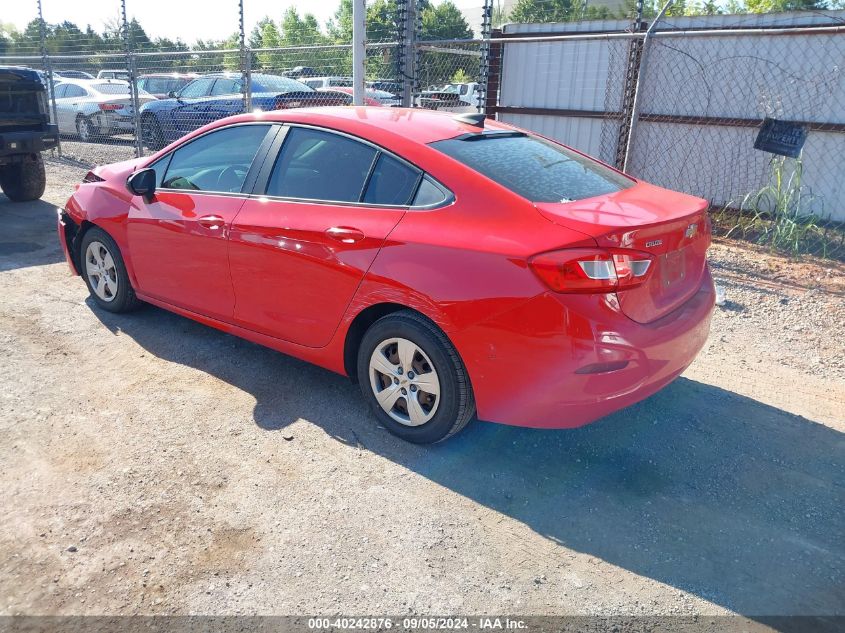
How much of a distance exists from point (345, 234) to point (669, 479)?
1984 millimetres

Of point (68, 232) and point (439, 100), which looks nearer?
point (68, 232)

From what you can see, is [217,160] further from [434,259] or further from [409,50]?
[409,50]

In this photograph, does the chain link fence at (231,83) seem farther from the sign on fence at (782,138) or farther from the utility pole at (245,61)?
the sign on fence at (782,138)

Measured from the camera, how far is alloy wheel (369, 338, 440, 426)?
3332mm

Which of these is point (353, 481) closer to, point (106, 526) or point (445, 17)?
point (106, 526)

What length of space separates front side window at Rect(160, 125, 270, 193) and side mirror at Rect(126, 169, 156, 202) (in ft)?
0.30

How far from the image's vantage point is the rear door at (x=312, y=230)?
3.45 m

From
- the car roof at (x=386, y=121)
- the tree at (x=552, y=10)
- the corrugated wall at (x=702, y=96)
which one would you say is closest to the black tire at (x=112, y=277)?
the car roof at (x=386, y=121)

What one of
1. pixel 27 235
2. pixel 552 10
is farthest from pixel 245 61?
pixel 552 10

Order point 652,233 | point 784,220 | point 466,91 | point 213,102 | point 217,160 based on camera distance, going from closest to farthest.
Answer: point 652,233, point 217,160, point 784,220, point 466,91, point 213,102

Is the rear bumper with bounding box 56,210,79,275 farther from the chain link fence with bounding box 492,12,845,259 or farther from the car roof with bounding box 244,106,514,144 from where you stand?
the chain link fence with bounding box 492,12,845,259

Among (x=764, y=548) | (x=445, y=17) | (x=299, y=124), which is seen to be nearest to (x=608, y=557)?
(x=764, y=548)

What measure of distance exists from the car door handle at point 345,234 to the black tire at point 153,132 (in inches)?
454

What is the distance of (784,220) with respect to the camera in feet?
22.7
